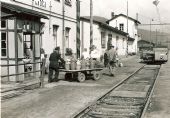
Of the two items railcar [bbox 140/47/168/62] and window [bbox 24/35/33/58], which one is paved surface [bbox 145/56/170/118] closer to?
window [bbox 24/35/33/58]

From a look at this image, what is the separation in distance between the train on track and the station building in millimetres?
11996

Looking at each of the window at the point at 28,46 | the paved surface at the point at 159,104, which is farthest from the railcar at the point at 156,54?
the paved surface at the point at 159,104

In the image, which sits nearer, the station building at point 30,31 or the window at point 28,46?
the station building at point 30,31

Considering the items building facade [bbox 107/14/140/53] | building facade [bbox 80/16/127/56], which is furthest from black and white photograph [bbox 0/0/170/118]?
building facade [bbox 107/14/140/53]

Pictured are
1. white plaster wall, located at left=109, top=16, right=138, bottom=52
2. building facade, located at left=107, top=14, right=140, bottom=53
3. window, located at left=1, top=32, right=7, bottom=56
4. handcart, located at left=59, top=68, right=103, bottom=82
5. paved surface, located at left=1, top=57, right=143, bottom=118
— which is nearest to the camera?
paved surface, located at left=1, top=57, right=143, bottom=118

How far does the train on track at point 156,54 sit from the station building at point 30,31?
1200 centimetres

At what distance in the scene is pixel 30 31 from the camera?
55.3 feet

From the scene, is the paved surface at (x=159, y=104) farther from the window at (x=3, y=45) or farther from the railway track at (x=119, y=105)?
the window at (x=3, y=45)

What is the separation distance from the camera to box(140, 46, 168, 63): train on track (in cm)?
3396

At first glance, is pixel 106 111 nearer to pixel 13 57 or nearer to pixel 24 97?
pixel 24 97

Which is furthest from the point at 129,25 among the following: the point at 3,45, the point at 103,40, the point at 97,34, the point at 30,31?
the point at 3,45

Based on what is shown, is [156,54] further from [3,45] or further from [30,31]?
[3,45]

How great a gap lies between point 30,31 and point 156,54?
20033 millimetres

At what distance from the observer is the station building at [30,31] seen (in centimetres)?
1547
